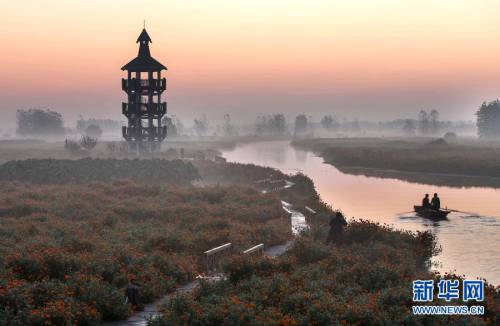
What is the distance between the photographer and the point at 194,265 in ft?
73.5

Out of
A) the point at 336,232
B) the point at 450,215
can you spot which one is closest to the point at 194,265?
the point at 336,232

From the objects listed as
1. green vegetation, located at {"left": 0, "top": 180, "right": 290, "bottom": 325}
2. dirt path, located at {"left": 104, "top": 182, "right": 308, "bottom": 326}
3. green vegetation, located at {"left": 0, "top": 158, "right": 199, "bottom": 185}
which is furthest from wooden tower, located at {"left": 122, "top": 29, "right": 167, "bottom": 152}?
dirt path, located at {"left": 104, "top": 182, "right": 308, "bottom": 326}

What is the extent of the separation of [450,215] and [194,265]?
29256 millimetres

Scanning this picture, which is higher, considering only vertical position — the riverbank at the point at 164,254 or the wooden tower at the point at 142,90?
the wooden tower at the point at 142,90

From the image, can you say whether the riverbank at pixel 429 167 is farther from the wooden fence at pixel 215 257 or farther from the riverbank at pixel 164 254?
the wooden fence at pixel 215 257

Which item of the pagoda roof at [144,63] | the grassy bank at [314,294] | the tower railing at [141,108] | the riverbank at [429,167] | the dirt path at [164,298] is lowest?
the riverbank at [429,167]

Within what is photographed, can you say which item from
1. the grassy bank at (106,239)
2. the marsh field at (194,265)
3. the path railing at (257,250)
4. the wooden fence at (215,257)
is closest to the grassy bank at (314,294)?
the marsh field at (194,265)

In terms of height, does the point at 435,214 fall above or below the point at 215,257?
below

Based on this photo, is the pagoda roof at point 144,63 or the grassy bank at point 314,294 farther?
the pagoda roof at point 144,63

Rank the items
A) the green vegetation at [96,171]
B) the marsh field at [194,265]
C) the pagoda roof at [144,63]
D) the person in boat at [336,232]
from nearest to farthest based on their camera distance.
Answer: the marsh field at [194,265]
the person in boat at [336,232]
the green vegetation at [96,171]
the pagoda roof at [144,63]

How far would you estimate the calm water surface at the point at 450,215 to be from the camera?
29.6 m

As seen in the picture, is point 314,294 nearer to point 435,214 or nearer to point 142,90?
point 435,214

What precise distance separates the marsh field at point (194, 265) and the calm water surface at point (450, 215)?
2.50 meters

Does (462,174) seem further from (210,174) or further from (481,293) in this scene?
(481,293)
